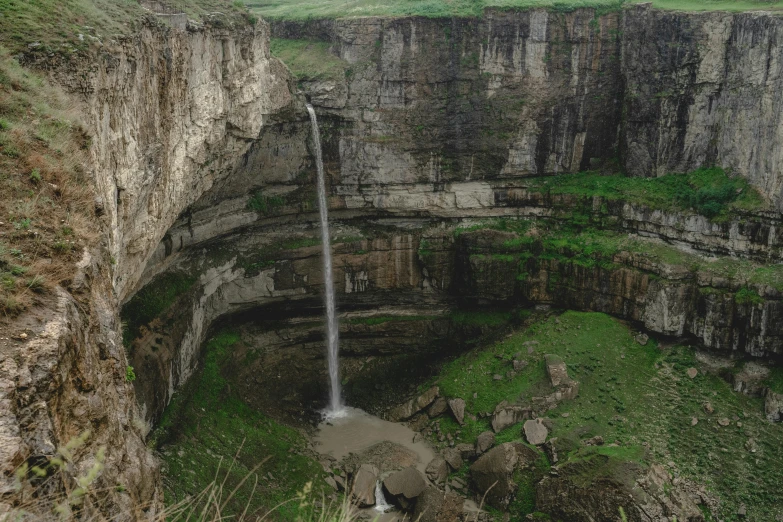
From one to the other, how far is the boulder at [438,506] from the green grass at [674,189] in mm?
15460

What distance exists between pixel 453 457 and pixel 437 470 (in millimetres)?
859

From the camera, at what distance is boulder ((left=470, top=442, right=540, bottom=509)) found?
81.9 ft

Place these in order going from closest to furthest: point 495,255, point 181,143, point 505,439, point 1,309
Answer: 1. point 1,309
2. point 181,143
3. point 505,439
4. point 495,255

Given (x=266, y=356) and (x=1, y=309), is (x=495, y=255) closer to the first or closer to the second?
(x=266, y=356)

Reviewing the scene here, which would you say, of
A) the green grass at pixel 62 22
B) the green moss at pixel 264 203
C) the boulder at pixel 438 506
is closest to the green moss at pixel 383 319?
the green moss at pixel 264 203

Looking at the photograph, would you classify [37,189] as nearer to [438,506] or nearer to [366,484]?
[438,506]

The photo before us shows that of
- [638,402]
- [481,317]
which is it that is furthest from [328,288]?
[638,402]

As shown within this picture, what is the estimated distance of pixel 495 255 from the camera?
112ft

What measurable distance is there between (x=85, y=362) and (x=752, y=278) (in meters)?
26.2

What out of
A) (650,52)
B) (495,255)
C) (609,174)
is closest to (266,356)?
(495,255)

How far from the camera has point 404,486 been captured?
1004 inches

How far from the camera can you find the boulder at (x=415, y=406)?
30.4 meters

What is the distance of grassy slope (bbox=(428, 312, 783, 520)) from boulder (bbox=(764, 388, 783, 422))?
0.28 m

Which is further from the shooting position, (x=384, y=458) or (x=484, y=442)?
(x=384, y=458)
